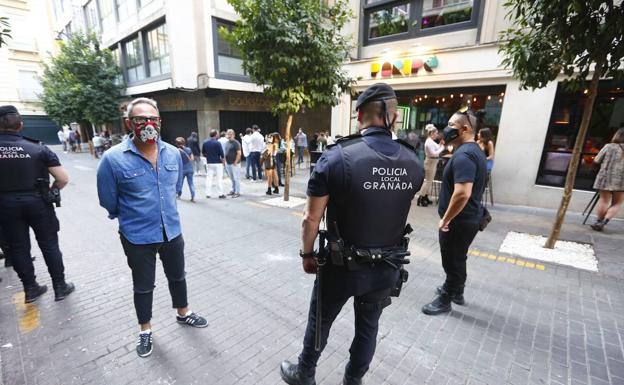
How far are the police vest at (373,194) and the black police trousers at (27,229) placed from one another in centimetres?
333

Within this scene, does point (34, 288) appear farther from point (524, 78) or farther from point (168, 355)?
point (524, 78)

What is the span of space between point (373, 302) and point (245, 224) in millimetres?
4540

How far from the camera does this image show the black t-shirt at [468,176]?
2.78 m

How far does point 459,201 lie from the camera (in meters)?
2.81

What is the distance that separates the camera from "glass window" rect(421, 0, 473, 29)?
799 cm

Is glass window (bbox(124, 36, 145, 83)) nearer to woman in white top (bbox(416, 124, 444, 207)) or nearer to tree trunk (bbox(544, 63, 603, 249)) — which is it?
woman in white top (bbox(416, 124, 444, 207))

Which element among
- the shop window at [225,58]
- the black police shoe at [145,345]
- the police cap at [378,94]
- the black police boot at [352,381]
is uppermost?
the shop window at [225,58]

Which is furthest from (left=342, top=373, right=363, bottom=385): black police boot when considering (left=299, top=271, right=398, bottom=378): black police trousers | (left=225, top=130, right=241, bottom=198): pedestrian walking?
(left=225, top=130, right=241, bottom=198): pedestrian walking

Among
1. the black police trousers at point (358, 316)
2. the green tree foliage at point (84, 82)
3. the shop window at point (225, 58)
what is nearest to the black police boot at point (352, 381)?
the black police trousers at point (358, 316)

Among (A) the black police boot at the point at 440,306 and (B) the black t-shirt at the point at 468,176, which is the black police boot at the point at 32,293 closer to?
(A) the black police boot at the point at 440,306

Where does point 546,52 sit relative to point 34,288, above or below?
above

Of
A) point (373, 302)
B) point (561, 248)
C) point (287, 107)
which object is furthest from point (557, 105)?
point (373, 302)

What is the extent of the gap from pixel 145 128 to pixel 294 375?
2299 mm

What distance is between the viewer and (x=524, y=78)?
4.75 m
